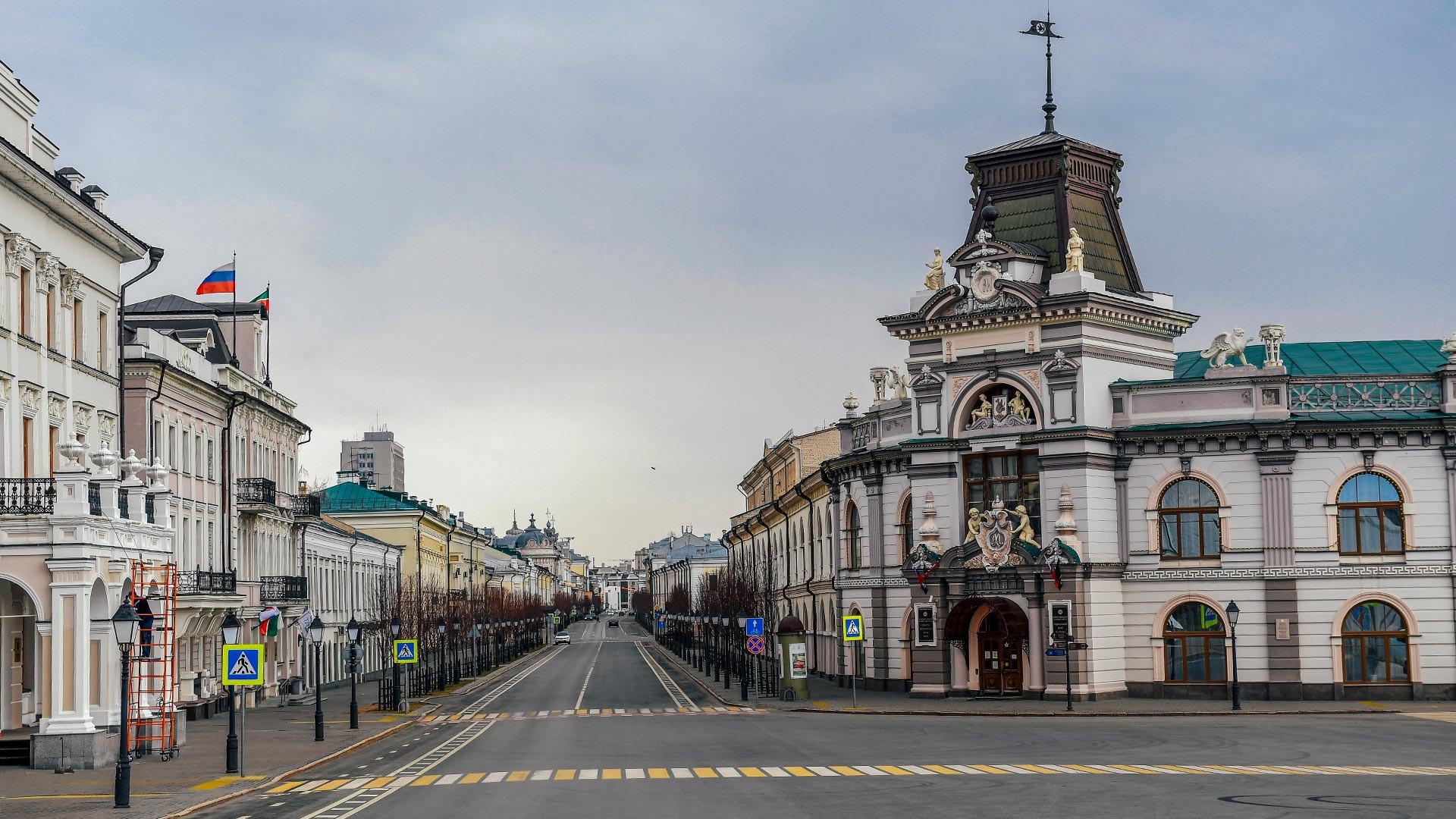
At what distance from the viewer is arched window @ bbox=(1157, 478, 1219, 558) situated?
189 ft

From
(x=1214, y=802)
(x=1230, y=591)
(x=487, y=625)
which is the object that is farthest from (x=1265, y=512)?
(x=487, y=625)

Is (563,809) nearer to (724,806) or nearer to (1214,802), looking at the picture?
(724,806)

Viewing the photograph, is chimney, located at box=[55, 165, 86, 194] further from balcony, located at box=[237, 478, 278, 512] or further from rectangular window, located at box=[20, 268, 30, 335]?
balcony, located at box=[237, 478, 278, 512]

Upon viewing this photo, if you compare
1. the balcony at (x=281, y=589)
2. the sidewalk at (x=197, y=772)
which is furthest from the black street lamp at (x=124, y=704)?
the balcony at (x=281, y=589)

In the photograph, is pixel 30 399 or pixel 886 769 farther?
pixel 30 399

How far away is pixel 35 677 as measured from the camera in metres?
38.9

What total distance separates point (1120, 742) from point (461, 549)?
131m

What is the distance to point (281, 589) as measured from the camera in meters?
72.1

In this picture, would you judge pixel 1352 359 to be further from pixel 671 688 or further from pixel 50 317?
pixel 50 317

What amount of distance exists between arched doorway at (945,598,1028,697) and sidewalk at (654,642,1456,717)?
97 cm

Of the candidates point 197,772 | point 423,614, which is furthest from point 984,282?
point 423,614

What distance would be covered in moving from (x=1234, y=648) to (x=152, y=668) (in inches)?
1305

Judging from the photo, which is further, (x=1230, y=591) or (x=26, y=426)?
(x=1230, y=591)

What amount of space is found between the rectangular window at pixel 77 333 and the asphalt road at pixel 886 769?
535 inches
